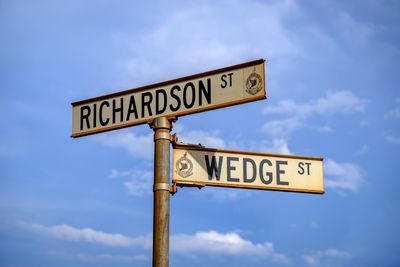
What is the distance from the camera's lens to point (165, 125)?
591cm

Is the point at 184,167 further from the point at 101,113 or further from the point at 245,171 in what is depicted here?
the point at 101,113

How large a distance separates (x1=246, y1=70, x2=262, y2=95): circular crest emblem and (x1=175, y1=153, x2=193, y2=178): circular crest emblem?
1.02 metres

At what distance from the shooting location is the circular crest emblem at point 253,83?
5719mm

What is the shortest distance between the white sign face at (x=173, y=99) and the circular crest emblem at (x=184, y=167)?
50cm

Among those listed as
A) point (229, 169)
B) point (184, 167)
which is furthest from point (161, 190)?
point (229, 169)

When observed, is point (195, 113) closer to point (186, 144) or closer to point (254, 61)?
point (186, 144)

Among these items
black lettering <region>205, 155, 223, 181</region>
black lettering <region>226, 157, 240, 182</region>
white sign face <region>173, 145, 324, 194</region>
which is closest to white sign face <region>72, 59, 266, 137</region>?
white sign face <region>173, 145, 324, 194</region>

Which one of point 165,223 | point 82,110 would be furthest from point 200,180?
point 82,110

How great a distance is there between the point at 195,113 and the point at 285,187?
4.66ft

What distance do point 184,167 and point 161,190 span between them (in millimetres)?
542

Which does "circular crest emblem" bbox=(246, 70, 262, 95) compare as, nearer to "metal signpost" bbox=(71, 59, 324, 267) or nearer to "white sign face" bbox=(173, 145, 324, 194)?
"metal signpost" bbox=(71, 59, 324, 267)

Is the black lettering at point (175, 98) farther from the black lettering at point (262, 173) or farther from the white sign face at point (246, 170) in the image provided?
the black lettering at point (262, 173)

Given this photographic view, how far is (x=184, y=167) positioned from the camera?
605cm

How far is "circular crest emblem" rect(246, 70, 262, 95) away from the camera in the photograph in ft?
18.8
